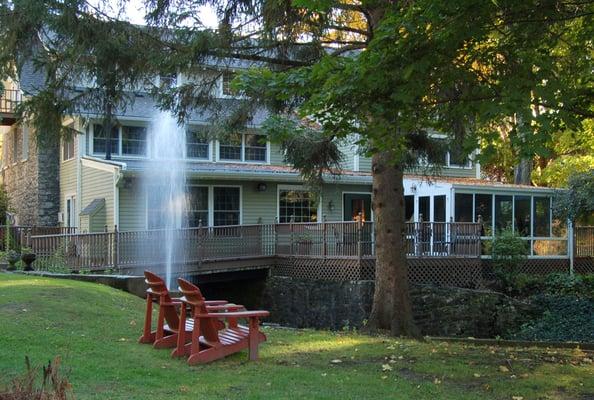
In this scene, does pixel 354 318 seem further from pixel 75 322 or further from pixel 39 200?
pixel 39 200

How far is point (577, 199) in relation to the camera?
20438 millimetres

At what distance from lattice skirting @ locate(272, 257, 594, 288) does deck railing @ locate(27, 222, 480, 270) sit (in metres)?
0.20

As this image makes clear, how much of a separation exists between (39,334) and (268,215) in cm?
1596

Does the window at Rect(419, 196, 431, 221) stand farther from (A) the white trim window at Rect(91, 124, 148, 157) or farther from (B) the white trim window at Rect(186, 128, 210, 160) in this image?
(A) the white trim window at Rect(91, 124, 148, 157)

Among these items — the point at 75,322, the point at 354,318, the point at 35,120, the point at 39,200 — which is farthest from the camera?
the point at 39,200

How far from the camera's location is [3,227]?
23.5 meters

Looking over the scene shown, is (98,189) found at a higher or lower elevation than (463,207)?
higher

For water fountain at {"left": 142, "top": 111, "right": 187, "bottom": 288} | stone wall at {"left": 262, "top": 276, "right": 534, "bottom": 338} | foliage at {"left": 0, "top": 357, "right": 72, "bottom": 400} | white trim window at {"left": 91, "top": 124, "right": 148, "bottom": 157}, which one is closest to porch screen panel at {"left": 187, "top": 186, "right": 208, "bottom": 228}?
water fountain at {"left": 142, "top": 111, "right": 187, "bottom": 288}

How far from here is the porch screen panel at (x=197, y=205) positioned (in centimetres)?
2241

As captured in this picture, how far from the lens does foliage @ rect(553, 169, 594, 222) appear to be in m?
19.9

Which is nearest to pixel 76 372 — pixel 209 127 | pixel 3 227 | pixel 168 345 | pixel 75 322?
pixel 168 345

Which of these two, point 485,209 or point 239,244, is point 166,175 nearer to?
point 239,244

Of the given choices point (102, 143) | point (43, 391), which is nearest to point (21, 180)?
point (102, 143)

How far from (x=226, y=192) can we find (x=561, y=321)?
12005mm
